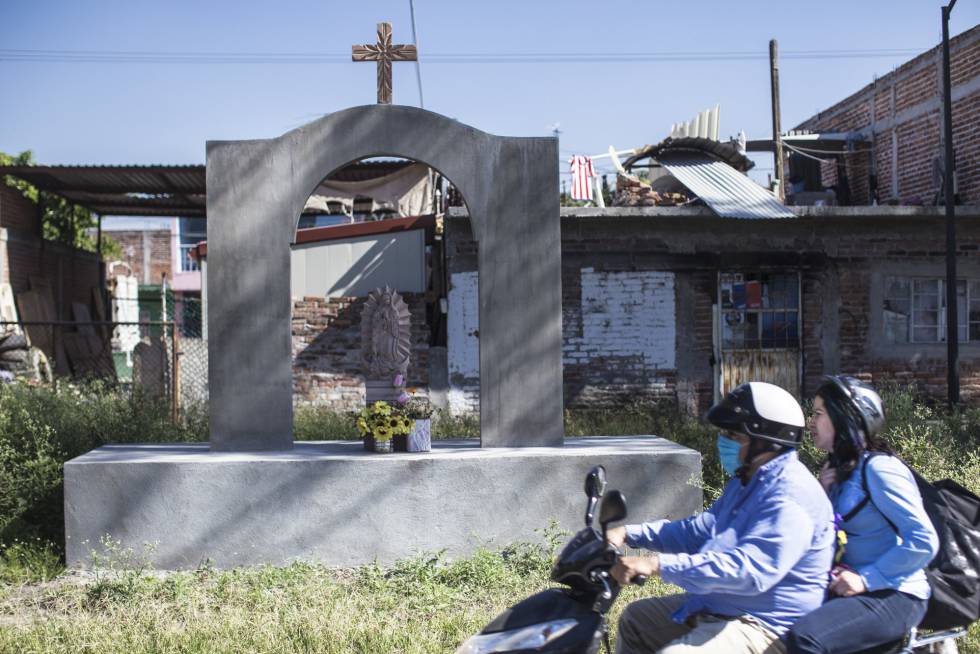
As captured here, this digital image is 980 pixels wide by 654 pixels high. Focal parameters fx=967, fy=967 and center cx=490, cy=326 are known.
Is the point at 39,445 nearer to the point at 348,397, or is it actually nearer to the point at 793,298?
the point at 348,397

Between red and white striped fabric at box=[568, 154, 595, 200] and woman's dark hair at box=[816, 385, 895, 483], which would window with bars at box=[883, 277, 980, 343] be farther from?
woman's dark hair at box=[816, 385, 895, 483]

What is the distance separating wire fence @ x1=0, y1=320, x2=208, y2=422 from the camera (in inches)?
530

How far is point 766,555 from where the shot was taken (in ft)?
10.2

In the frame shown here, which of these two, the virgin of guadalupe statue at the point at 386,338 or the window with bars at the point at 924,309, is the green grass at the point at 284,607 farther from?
the window with bars at the point at 924,309

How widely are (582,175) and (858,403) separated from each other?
45.2ft

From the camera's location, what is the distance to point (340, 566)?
696cm

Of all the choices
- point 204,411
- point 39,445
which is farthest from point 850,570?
point 204,411

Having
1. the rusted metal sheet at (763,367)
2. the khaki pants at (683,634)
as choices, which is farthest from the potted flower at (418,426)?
the rusted metal sheet at (763,367)

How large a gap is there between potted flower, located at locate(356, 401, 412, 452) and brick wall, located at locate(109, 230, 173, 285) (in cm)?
2958

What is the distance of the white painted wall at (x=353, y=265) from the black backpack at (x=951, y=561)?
39.7 ft

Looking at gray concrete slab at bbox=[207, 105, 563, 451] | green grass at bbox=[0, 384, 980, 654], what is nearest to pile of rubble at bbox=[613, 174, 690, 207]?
green grass at bbox=[0, 384, 980, 654]

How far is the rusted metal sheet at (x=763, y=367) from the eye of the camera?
48.7ft

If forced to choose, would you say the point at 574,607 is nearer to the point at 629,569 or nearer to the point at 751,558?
the point at 629,569

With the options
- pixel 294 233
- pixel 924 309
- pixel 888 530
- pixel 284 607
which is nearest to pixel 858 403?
pixel 888 530
